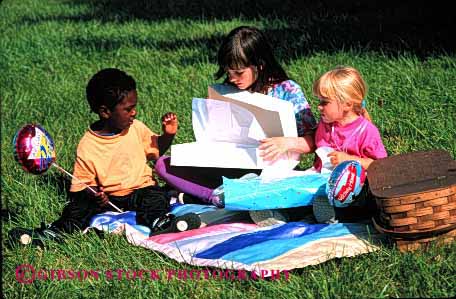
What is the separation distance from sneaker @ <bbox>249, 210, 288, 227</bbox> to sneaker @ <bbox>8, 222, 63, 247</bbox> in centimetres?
106

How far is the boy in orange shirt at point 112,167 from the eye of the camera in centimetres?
467

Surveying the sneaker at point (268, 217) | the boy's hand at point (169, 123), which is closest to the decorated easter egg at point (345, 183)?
the sneaker at point (268, 217)

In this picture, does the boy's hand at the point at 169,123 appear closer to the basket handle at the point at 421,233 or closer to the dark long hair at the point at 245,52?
the dark long hair at the point at 245,52

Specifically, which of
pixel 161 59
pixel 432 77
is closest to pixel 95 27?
pixel 161 59

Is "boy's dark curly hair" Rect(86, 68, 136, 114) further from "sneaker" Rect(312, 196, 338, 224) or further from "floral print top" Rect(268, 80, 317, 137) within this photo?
"sneaker" Rect(312, 196, 338, 224)

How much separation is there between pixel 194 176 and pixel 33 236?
1.04 m

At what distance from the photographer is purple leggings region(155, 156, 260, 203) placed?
195 inches

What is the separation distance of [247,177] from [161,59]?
453 cm

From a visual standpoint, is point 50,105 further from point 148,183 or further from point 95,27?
point 95,27

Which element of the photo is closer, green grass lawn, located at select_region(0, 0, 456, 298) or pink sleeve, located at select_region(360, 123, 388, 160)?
green grass lawn, located at select_region(0, 0, 456, 298)

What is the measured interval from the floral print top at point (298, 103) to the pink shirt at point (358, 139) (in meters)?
0.29

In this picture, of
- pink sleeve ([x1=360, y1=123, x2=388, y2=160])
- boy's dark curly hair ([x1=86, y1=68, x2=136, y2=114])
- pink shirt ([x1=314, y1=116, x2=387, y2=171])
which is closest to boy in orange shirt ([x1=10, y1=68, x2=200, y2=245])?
boy's dark curly hair ([x1=86, y1=68, x2=136, y2=114])

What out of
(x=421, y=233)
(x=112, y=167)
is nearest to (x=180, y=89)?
(x=112, y=167)

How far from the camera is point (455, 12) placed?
29.5 feet
